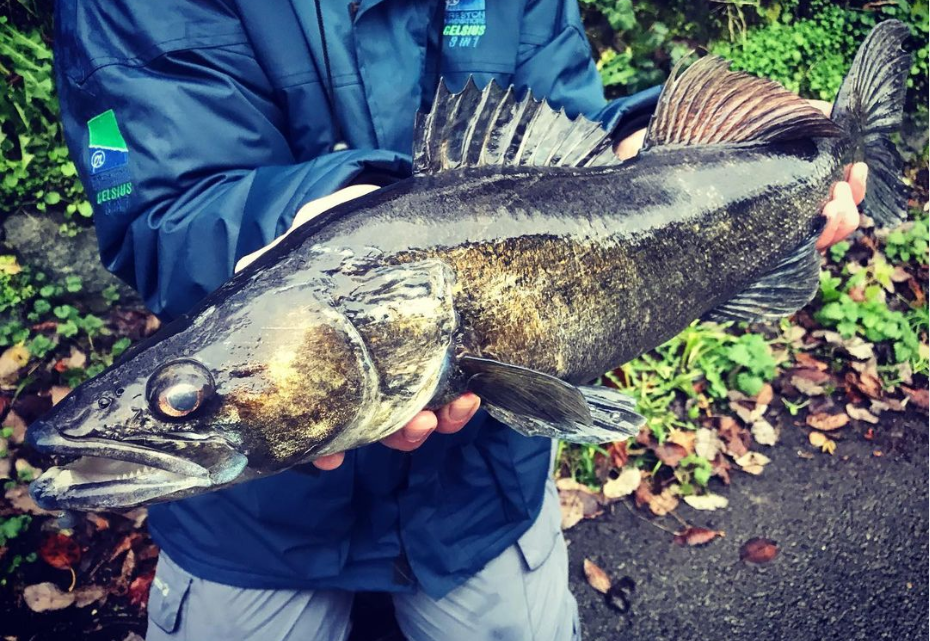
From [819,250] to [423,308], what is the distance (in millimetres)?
1649

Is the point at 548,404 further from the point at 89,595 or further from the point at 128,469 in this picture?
the point at 89,595

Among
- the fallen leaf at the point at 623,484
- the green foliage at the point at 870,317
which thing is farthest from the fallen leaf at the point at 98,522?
the green foliage at the point at 870,317

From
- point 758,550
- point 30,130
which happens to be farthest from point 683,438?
point 30,130

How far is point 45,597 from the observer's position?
9.21 feet

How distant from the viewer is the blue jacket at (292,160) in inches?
73.8

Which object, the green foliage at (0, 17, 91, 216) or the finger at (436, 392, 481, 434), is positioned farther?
the green foliage at (0, 17, 91, 216)

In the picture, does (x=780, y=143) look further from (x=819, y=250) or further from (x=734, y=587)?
(x=734, y=587)

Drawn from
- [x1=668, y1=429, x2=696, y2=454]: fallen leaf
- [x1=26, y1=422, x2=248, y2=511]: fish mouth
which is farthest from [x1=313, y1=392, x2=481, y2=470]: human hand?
[x1=668, y1=429, x2=696, y2=454]: fallen leaf

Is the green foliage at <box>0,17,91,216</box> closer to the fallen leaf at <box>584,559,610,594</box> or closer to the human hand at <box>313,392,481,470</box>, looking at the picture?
the human hand at <box>313,392,481,470</box>

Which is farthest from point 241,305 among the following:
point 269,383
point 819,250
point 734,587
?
point 734,587

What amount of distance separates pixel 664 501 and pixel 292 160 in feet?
8.01

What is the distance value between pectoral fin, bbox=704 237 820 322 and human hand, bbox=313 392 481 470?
39.9 inches

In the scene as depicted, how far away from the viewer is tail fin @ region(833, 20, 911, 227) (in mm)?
→ 2436

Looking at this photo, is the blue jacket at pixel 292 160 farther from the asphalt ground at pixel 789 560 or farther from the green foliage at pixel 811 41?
the green foliage at pixel 811 41
